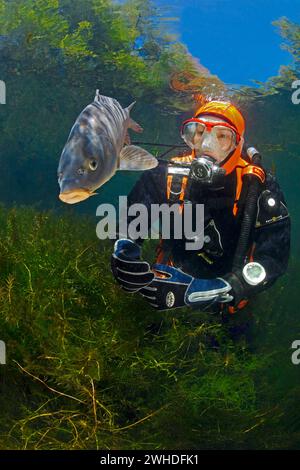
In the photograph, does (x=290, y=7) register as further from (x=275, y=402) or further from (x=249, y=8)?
(x=275, y=402)

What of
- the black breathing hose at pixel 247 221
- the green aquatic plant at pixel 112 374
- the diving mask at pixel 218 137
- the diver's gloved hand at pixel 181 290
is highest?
the diving mask at pixel 218 137

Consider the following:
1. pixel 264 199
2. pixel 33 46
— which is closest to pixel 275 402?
pixel 264 199

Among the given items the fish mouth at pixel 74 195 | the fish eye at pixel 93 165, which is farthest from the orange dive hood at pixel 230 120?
the fish mouth at pixel 74 195

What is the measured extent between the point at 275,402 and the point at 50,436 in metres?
2.34

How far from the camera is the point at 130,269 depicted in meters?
3.74

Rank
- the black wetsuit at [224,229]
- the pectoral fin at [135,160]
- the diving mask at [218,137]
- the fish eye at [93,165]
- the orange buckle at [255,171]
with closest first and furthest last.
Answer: the fish eye at [93,165] < the pectoral fin at [135,160] < the black wetsuit at [224,229] < the orange buckle at [255,171] < the diving mask at [218,137]

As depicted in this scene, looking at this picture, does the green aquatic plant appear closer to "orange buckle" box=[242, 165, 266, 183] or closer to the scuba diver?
the scuba diver

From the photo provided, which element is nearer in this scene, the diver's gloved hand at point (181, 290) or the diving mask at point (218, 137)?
the diver's gloved hand at point (181, 290)

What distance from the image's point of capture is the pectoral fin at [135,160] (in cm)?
390

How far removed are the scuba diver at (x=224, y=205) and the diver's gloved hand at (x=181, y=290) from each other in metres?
0.03

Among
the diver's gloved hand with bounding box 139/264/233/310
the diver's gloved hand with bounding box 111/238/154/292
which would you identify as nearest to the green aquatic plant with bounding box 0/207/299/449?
the diver's gloved hand with bounding box 139/264/233/310

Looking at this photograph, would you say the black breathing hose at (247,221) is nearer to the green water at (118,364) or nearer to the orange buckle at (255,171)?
the orange buckle at (255,171)

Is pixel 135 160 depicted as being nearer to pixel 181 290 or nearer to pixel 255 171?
pixel 181 290

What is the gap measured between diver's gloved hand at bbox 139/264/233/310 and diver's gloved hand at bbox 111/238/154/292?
0.22 metres
